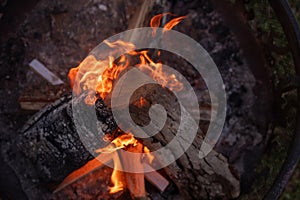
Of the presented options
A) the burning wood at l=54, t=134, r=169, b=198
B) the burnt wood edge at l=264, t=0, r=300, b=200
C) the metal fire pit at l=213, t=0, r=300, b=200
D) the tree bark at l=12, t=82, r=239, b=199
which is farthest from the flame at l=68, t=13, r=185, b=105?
the burnt wood edge at l=264, t=0, r=300, b=200

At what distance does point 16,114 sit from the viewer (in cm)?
226

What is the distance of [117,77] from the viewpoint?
1877 mm

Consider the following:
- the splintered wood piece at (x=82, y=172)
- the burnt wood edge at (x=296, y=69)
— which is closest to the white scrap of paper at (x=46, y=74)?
the splintered wood piece at (x=82, y=172)

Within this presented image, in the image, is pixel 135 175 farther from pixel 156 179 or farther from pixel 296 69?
pixel 296 69

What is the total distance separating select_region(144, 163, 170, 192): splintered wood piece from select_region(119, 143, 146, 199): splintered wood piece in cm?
4

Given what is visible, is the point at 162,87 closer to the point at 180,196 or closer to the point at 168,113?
the point at 168,113

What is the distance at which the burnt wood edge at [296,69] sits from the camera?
5.61ft

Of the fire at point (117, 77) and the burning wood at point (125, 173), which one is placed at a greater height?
the fire at point (117, 77)

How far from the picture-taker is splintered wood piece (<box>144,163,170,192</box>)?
2.06 m

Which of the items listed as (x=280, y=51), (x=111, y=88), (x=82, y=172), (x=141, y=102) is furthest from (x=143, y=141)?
(x=280, y=51)

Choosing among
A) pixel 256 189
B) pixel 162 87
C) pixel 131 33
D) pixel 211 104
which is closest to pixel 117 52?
pixel 131 33

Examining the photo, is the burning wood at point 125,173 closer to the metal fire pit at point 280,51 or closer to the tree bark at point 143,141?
the tree bark at point 143,141

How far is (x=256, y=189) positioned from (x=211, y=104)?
633mm

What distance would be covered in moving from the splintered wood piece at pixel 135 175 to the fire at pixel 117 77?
0.4 inches
